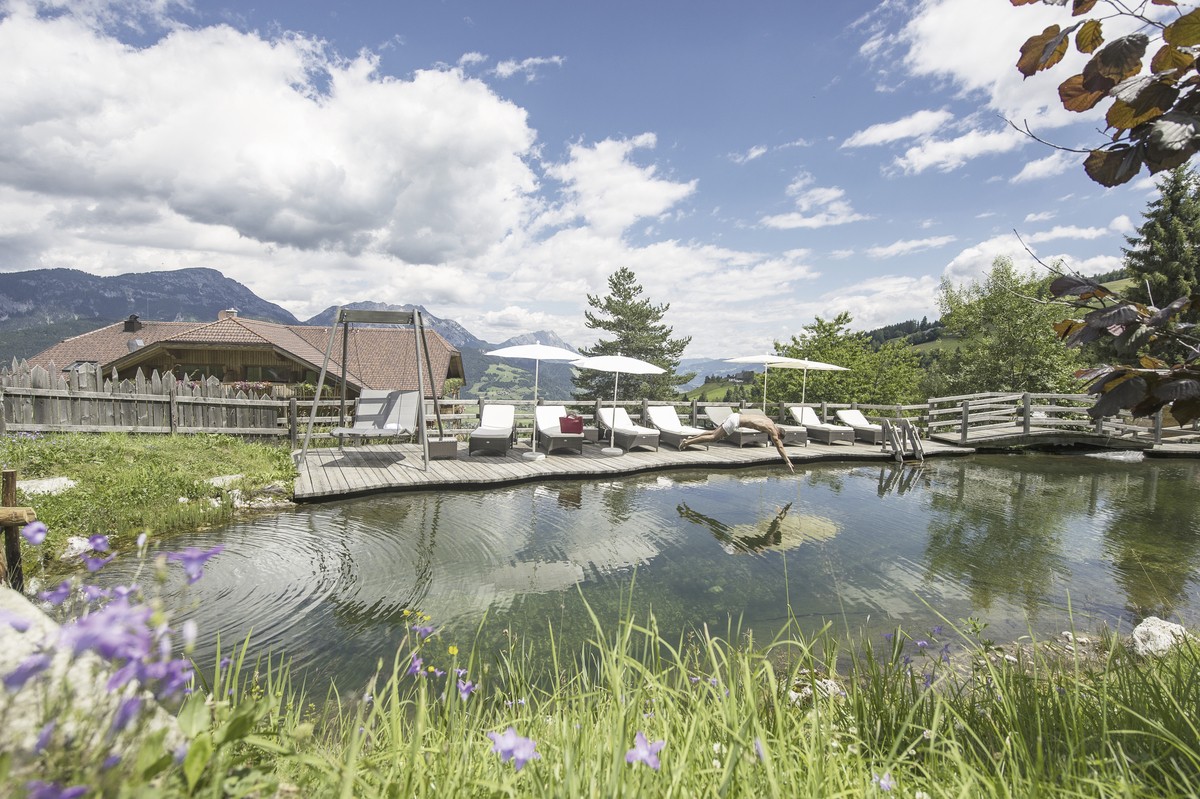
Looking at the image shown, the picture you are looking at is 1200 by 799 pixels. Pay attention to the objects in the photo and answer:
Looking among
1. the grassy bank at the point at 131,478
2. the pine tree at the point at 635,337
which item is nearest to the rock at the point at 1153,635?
the grassy bank at the point at 131,478

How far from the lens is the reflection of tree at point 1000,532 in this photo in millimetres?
5180

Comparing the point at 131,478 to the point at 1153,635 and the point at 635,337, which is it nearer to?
the point at 1153,635

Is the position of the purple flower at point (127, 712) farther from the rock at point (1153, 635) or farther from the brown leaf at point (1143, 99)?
the rock at point (1153, 635)

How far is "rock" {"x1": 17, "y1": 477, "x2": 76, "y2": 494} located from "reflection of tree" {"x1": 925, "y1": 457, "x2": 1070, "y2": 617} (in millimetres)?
9759

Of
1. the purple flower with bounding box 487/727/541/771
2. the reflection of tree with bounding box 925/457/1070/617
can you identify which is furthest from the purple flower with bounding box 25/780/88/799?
the reflection of tree with bounding box 925/457/1070/617

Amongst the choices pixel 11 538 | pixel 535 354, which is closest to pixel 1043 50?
pixel 11 538

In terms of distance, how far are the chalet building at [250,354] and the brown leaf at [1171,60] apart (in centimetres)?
1618

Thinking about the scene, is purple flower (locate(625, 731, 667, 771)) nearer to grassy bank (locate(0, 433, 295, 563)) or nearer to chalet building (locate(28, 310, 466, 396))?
grassy bank (locate(0, 433, 295, 563))

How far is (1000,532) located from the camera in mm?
6855

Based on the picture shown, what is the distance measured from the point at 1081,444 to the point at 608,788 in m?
19.0

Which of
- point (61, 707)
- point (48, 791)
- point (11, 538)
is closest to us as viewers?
point (48, 791)

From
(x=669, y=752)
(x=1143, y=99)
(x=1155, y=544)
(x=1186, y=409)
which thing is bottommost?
(x=1155, y=544)

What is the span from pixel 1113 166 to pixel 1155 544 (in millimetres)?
8023

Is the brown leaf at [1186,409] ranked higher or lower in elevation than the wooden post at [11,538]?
higher
